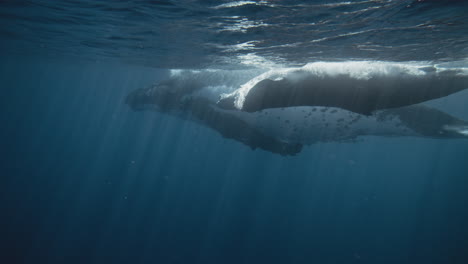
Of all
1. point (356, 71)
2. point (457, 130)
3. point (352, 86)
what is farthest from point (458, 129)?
point (352, 86)

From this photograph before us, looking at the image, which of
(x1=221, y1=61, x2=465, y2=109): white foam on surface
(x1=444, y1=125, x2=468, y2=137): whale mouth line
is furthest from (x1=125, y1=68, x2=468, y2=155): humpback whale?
(x1=221, y1=61, x2=465, y2=109): white foam on surface

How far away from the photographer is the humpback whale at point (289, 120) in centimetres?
799

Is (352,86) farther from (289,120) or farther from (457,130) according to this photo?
(457,130)

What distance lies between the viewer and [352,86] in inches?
150

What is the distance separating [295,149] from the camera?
32.3 ft

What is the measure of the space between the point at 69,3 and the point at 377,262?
28.7 meters

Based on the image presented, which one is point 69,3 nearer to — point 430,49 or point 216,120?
point 216,120

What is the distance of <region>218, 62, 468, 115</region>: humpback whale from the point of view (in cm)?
384

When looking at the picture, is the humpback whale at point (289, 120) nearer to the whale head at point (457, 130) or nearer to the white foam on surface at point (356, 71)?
the whale head at point (457, 130)

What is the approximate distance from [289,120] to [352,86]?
16.1 feet

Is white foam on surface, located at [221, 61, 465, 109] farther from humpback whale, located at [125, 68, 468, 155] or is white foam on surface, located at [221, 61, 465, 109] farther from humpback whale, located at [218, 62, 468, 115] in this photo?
humpback whale, located at [125, 68, 468, 155]

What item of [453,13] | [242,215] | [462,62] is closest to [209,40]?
[453,13]

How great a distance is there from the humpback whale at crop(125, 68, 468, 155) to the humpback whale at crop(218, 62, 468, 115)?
11.6ft

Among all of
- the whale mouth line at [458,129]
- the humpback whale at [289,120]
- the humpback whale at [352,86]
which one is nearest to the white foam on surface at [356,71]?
the humpback whale at [352,86]
